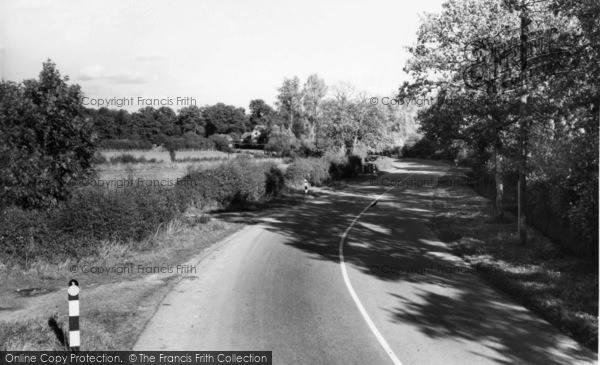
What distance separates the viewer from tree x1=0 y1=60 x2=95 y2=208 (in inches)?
515

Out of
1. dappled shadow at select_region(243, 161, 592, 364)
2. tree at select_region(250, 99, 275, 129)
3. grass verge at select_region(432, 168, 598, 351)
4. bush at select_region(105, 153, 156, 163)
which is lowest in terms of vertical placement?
dappled shadow at select_region(243, 161, 592, 364)

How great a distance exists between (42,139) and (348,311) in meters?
9.95

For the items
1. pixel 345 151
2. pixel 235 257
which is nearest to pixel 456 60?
pixel 235 257

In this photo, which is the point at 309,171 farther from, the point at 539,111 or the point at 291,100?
the point at 291,100

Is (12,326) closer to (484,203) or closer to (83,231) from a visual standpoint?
(83,231)

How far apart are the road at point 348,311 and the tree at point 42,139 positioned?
478 cm

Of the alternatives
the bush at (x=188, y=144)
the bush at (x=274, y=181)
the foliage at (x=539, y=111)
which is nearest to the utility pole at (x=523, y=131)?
the foliage at (x=539, y=111)

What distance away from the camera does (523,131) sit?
47.4 ft

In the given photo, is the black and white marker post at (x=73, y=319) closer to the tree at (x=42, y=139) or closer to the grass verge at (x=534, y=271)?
the tree at (x=42, y=139)

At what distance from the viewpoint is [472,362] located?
287 inches

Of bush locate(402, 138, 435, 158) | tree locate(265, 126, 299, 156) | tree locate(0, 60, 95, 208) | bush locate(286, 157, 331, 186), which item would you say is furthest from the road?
bush locate(402, 138, 435, 158)

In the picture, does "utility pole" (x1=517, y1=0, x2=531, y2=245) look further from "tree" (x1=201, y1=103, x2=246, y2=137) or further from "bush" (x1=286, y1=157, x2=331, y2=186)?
"tree" (x1=201, y1=103, x2=246, y2=137)

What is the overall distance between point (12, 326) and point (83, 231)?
545 cm

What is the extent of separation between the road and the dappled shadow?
3 cm
